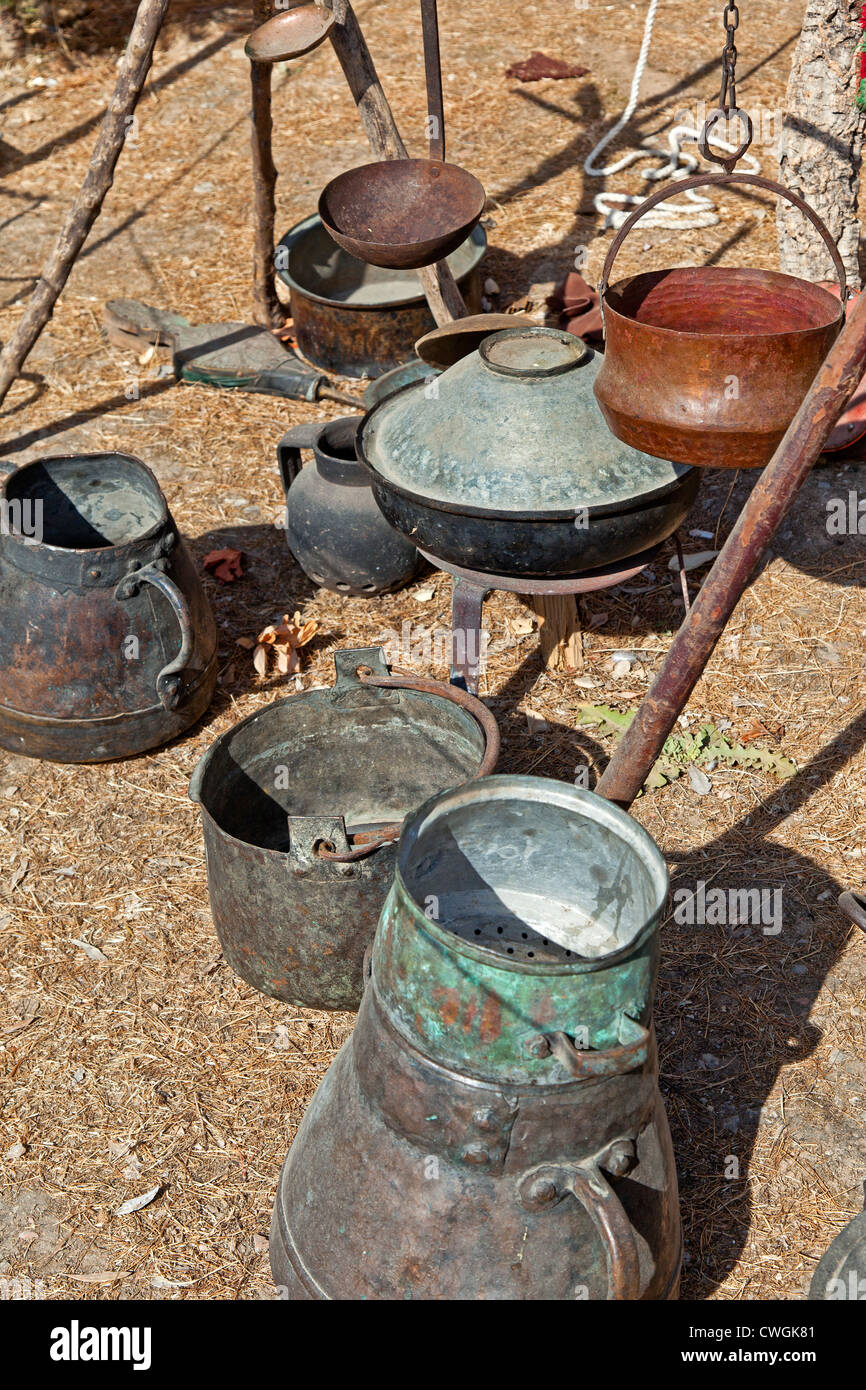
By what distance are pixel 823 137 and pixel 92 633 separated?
402 centimetres

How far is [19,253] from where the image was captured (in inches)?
297

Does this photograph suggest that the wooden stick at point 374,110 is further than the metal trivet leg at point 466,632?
Yes

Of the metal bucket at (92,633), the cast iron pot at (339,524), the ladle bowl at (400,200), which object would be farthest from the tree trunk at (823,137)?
the metal bucket at (92,633)

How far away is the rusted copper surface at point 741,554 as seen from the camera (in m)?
2.41

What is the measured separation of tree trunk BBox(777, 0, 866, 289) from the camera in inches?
214

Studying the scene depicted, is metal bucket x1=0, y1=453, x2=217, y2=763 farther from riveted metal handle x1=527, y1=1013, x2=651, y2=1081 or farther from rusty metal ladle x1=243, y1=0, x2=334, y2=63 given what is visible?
riveted metal handle x1=527, y1=1013, x2=651, y2=1081

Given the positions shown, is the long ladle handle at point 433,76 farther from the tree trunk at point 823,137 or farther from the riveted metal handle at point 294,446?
the tree trunk at point 823,137

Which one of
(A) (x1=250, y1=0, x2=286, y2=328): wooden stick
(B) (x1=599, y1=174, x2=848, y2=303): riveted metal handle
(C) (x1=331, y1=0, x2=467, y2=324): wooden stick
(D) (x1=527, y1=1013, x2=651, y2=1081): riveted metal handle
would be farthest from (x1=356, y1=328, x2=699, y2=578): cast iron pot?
(A) (x1=250, y1=0, x2=286, y2=328): wooden stick

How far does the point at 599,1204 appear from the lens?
2.11 m

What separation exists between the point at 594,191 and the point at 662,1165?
22.2ft

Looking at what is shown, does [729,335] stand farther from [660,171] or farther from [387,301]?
[660,171]

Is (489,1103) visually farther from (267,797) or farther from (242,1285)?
(267,797)

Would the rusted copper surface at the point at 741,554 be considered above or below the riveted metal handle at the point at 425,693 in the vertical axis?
above

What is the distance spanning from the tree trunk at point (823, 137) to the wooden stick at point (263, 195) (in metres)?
2.40
